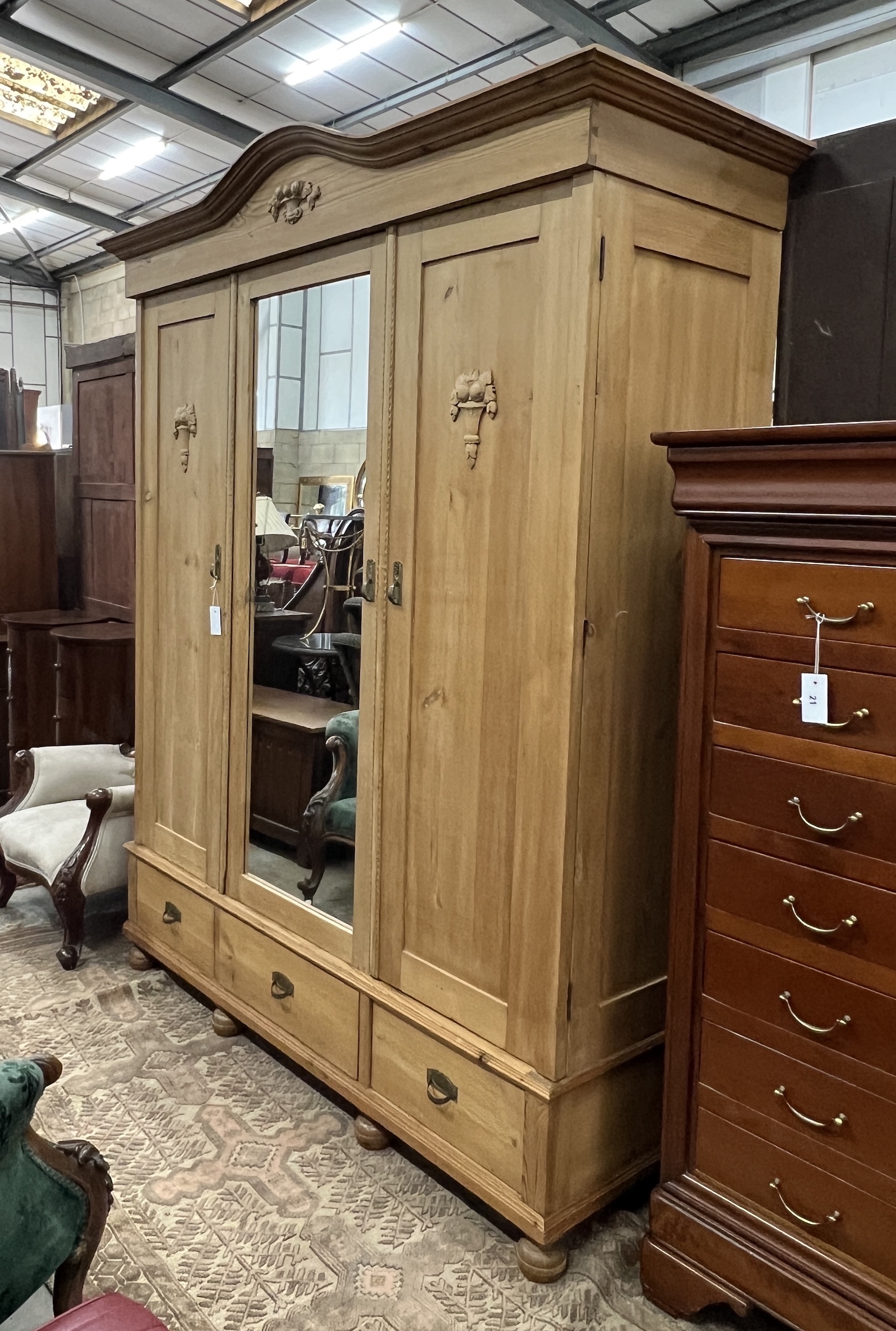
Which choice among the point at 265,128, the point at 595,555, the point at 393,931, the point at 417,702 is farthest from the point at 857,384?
the point at 265,128

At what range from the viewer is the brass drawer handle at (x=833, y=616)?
142 centimetres

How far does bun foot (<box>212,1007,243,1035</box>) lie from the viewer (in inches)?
106

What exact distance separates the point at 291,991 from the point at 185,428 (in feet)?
→ 4.80

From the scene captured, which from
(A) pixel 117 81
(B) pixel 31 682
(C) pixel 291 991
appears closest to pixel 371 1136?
(C) pixel 291 991

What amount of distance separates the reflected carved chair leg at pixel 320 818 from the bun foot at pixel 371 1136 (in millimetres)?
492

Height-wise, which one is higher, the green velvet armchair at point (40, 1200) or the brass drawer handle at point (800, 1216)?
the green velvet armchair at point (40, 1200)

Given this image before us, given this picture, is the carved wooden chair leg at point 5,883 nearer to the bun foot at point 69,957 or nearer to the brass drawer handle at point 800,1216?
the bun foot at point 69,957

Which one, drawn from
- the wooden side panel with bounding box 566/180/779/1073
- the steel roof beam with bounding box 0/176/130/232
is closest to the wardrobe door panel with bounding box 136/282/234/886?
the wooden side panel with bounding box 566/180/779/1073

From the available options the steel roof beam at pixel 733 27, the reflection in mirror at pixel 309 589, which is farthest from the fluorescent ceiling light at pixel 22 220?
the reflection in mirror at pixel 309 589

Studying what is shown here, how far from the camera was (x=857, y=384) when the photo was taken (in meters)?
1.90

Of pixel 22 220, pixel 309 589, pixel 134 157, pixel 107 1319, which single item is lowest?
pixel 107 1319

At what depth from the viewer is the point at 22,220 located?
8070mm

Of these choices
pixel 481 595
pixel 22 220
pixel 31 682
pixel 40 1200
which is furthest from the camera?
pixel 22 220

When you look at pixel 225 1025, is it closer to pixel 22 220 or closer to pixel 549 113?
pixel 549 113
